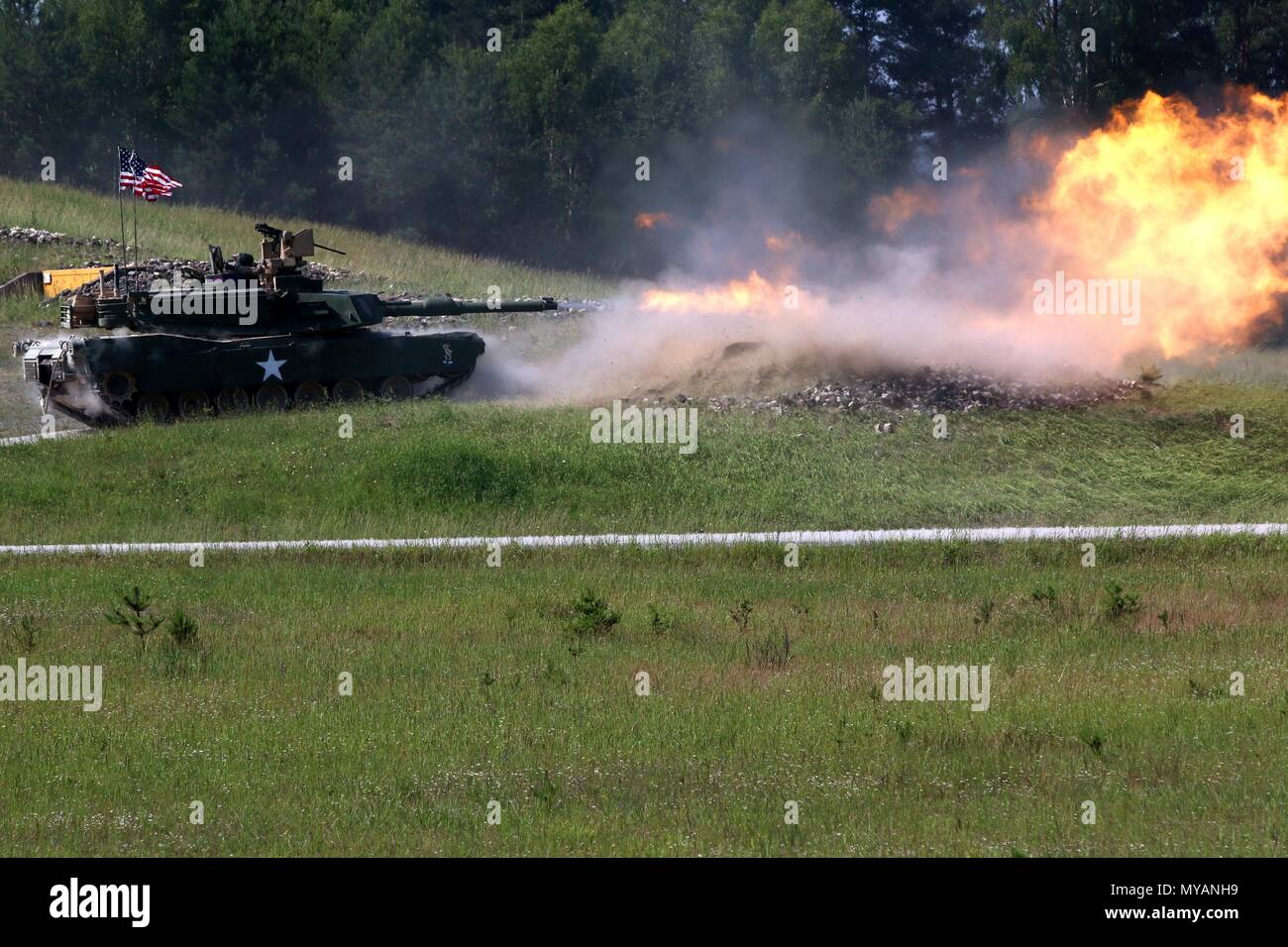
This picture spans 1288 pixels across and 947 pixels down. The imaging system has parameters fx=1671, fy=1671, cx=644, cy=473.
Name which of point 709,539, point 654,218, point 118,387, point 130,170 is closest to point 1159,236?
point 709,539

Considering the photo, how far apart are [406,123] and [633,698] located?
57.9m

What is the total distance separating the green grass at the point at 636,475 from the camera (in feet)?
87.7

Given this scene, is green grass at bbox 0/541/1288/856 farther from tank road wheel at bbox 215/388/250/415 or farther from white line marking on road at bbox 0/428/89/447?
tank road wheel at bbox 215/388/250/415

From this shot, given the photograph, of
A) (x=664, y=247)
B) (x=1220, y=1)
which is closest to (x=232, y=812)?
(x=1220, y=1)

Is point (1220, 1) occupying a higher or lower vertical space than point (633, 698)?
higher

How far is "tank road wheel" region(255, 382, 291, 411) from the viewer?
115 feet

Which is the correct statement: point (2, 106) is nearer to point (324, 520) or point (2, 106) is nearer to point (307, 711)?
point (324, 520)

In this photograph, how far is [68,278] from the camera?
46.7 m

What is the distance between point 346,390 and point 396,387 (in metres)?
1.17

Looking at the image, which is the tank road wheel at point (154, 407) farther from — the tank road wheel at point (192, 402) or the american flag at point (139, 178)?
the american flag at point (139, 178)

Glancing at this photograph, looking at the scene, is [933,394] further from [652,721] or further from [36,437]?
[652,721]

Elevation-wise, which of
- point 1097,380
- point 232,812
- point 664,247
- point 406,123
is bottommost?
point 232,812

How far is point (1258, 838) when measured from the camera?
1078 centimetres

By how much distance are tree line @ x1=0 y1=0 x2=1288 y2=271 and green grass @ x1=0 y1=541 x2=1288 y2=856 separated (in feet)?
141
